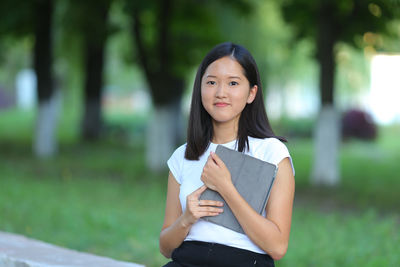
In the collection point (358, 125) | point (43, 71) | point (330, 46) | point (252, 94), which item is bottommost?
point (358, 125)

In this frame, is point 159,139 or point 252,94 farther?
point 159,139

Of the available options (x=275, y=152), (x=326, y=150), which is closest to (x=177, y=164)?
(x=275, y=152)

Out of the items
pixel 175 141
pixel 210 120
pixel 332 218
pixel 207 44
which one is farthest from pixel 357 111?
pixel 210 120

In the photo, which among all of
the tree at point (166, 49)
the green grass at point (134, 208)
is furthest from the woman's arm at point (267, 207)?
the tree at point (166, 49)

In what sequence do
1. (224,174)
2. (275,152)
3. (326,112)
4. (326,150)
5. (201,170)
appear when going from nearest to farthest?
(224,174) → (275,152) → (201,170) → (326,150) → (326,112)

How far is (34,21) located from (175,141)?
5902 millimetres

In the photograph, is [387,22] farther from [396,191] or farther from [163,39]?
[163,39]

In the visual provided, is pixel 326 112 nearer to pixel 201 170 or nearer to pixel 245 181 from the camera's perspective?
pixel 201 170

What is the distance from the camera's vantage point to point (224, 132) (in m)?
2.67

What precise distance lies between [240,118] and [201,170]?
295 mm

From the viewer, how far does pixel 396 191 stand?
11.0m

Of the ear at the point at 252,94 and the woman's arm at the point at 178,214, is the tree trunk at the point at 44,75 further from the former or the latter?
the ear at the point at 252,94

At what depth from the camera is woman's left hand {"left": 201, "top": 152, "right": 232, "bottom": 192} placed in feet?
7.89

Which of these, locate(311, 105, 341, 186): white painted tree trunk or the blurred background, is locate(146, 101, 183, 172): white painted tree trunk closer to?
the blurred background
